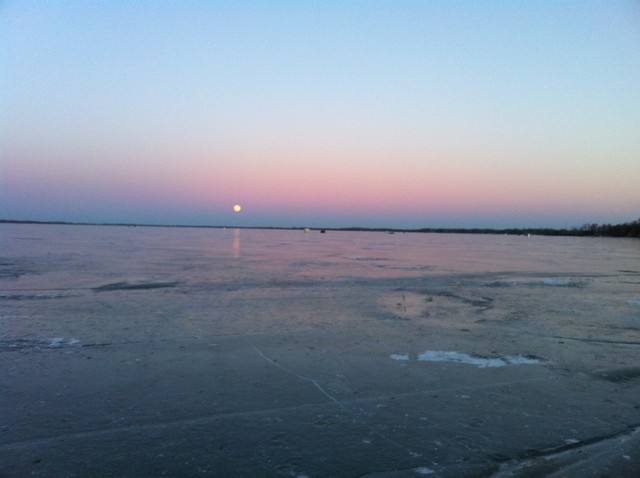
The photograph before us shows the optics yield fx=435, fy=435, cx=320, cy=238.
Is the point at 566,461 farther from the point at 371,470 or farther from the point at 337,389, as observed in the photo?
the point at 337,389

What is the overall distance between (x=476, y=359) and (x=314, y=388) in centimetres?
242

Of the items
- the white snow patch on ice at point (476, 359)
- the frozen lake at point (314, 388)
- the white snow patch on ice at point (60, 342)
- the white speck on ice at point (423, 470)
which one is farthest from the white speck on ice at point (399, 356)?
the white snow patch on ice at point (60, 342)

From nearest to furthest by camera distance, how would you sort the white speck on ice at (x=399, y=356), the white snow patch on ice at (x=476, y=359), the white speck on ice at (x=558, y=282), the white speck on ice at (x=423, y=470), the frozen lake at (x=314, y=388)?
the white speck on ice at (x=423, y=470) → the frozen lake at (x=314, y=388) → the white snow patch on ice at (x=476, y=359) → the white speck on ice at (x=399, y=356) → the white speck on ice at (x=558, y=282)

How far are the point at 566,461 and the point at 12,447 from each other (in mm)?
4102

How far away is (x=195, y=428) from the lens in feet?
11.9

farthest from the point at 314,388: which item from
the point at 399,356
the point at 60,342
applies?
the point at 60,342

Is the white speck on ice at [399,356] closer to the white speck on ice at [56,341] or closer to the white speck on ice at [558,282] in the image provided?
the white speck on ice at [56,341]

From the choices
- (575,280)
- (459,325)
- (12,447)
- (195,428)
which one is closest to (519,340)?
(459,325)

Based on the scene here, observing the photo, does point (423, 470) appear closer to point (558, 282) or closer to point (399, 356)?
point (399, 356)

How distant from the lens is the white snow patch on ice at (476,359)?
18.4 ft

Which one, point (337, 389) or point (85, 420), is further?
point (337, 389)

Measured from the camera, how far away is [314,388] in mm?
4629

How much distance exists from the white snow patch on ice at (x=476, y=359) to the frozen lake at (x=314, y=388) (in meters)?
0.04

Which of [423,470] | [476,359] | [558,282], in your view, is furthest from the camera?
[558,282]
